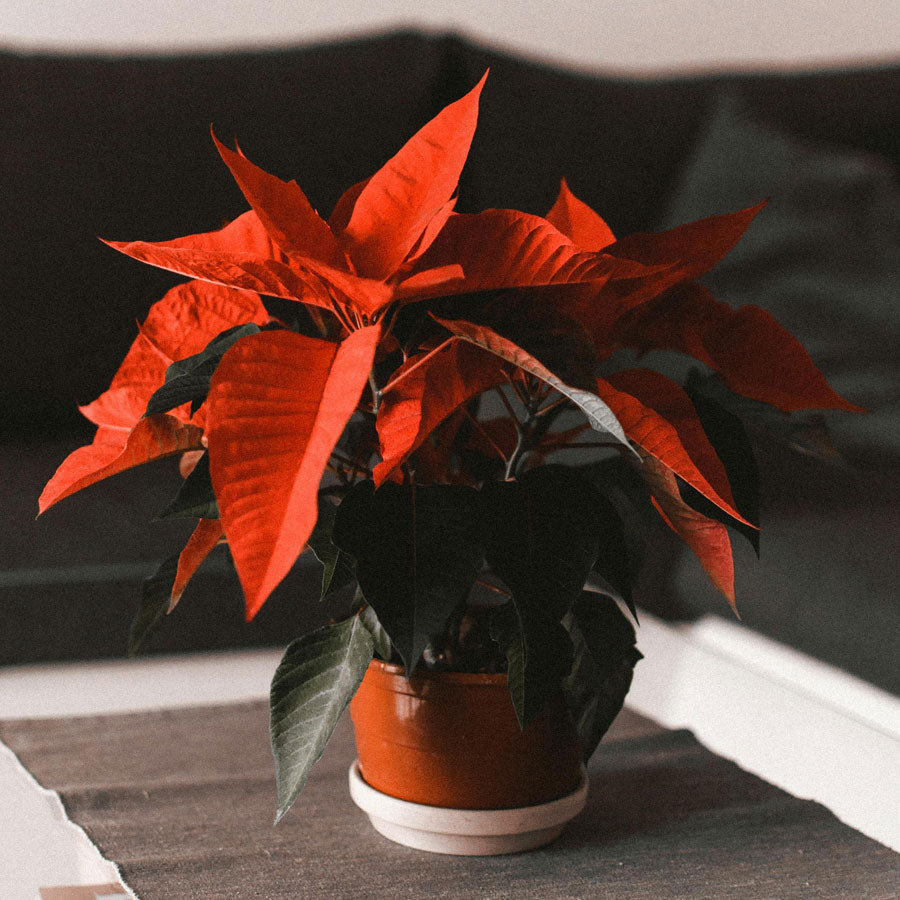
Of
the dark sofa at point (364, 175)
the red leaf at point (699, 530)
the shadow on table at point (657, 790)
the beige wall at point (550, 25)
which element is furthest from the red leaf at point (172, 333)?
the beige wall at point (550, 25)

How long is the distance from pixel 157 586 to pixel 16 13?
1.65 metres

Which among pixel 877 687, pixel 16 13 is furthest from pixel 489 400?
pixel 16 13

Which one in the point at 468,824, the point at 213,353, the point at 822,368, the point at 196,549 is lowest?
the point at 822,368

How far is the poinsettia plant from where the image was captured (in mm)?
495

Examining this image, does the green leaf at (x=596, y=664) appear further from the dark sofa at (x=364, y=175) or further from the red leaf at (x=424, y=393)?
the dark sofa at (x=364, y=175)

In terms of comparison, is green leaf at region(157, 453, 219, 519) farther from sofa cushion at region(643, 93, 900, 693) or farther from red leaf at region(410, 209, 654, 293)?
sofa cushion at region(643, 93, 900, 693)

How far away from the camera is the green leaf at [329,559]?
56cm

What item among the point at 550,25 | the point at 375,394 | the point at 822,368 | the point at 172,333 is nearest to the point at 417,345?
the point at 375,394

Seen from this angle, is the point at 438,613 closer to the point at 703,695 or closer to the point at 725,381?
the point at 725,381

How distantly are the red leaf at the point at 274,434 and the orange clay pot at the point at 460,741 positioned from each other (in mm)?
185

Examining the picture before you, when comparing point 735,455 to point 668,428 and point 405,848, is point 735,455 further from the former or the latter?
point 405,848

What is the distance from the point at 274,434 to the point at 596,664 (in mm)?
234

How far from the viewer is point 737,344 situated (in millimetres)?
634

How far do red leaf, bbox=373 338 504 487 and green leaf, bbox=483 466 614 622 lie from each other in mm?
55
